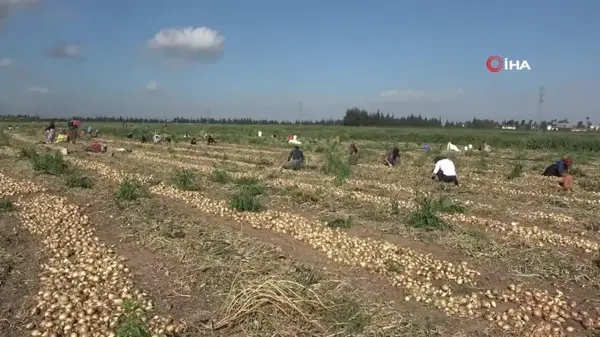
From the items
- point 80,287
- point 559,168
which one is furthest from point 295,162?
point 80,287

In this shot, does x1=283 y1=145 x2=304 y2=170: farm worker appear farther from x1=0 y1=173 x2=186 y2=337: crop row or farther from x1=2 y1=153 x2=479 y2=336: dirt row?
x1=0 y1=173 x2=186 y2=337: crop row

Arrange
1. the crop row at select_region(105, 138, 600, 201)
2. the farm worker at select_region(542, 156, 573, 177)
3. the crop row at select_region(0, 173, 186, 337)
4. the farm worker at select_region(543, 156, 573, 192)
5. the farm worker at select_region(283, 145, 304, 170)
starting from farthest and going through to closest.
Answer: the farm worker at select_region(283, 145, 304, 170) → the farm worker at select_region(542, 156, 573, 177) → the farm worker at select_region(543, 156, 573, 192) → the crop row at select_region(105, 138, 600, 201) → the crop row at select_region(0, 173, 186, 337)

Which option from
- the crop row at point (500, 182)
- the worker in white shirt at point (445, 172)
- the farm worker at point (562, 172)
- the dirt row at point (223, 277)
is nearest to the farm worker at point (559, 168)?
the farm worker at point (562, 172)

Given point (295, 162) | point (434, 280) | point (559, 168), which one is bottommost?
point (434, 280)

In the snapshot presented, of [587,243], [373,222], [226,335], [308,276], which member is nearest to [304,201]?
[373,222]

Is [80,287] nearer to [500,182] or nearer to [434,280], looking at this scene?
[434,280]

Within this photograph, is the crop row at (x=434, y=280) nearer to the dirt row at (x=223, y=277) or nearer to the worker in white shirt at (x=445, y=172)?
the dirt row at (x=223, y=277)

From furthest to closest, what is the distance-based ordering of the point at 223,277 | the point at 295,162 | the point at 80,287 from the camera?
the point at 295,162 < the point at 223,277 < the point at 80,287

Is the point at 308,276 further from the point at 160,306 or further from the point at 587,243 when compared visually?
the point at 587,243

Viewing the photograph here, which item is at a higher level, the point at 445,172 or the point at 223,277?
the point at 445,172

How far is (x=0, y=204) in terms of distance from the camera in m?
8.63

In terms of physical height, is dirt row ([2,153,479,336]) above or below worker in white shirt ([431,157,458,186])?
below

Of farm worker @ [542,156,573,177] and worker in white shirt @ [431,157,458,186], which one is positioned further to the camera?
farm worker @ [542,156,573,177]

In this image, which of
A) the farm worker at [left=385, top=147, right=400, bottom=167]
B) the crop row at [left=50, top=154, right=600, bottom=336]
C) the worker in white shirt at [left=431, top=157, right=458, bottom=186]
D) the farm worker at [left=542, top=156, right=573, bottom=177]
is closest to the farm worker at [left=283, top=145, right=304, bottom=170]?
the farm worker at [left=385, top=147, right=400, bottom=167]
